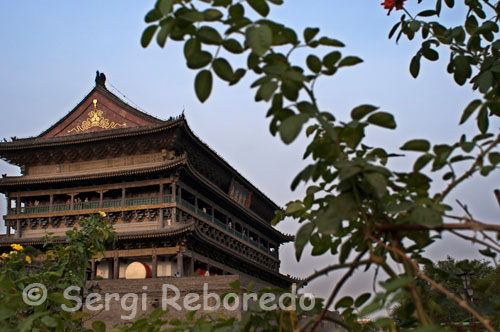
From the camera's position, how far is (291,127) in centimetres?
77

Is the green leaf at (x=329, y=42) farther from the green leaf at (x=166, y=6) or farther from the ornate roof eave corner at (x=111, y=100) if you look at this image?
the ornate roof eave corner at (x=111, y=100)

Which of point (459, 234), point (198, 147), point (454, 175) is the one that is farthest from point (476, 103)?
point (198, 147)

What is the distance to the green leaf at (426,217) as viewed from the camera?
2.49 feet

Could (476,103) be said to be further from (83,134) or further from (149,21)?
(83,134)

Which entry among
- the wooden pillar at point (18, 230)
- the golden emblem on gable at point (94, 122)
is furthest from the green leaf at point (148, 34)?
the wooden pillar at point (18, 230)

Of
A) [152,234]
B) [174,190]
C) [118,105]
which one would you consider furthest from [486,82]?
[118,105]

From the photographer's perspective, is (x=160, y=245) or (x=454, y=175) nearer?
(x=454, y=175)

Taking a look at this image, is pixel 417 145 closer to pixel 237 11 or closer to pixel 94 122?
pixel 237 11

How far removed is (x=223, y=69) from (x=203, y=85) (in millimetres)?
47

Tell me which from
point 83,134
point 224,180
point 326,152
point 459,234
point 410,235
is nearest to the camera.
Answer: point 459,234

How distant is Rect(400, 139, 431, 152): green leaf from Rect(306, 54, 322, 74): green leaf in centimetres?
23

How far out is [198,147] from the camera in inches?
818

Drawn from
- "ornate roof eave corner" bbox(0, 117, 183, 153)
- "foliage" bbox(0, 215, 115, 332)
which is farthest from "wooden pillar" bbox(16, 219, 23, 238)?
"foliage" bbox(0, 215, 115, 332)

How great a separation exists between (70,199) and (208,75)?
824 inches
